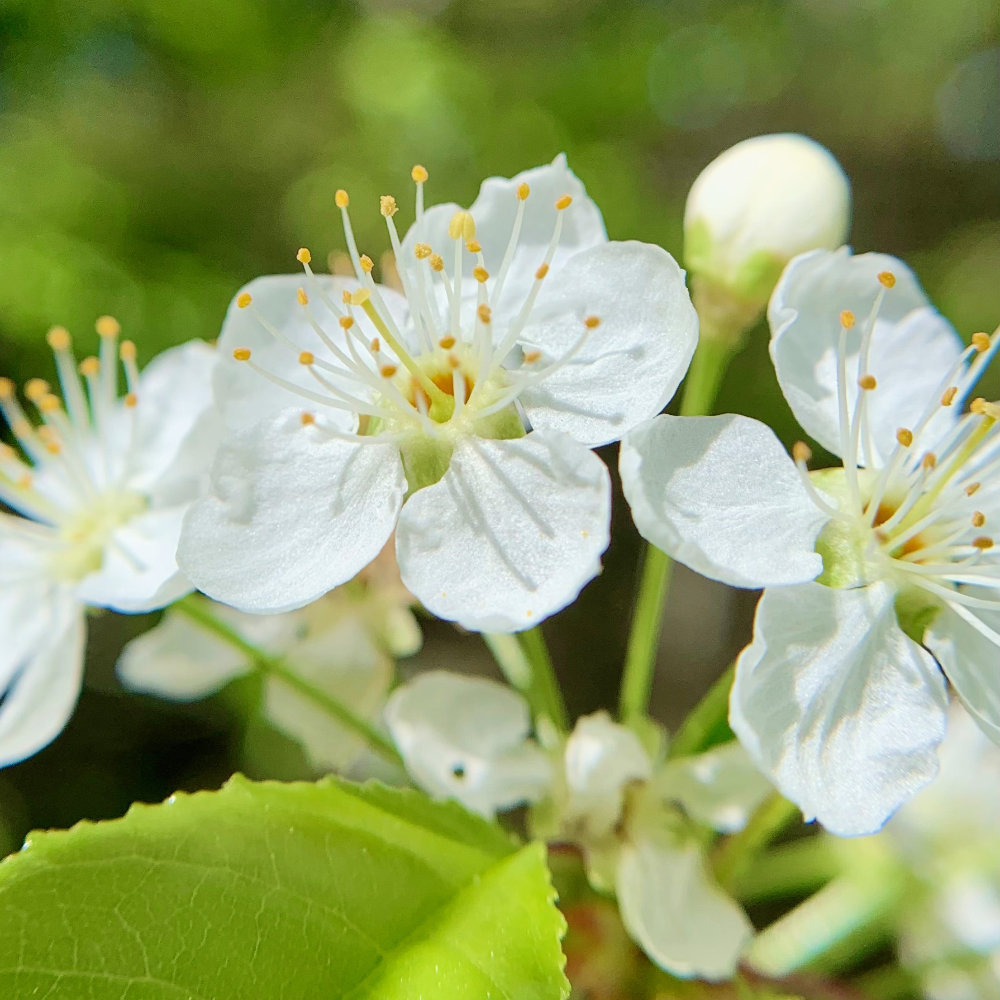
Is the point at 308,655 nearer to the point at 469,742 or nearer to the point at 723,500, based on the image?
the point at 469,742

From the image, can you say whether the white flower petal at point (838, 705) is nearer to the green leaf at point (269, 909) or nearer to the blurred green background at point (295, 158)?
the green leaf at point (269, 909)

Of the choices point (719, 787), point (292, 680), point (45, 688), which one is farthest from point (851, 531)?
point (45, 688)

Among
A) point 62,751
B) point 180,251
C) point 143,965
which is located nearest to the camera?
point 143,965

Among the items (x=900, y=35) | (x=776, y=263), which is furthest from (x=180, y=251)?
(x=900, y=35)

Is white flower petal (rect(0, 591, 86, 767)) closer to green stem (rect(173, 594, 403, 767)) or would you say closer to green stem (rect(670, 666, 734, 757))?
green stem (rect(173, 594, 403, 767))

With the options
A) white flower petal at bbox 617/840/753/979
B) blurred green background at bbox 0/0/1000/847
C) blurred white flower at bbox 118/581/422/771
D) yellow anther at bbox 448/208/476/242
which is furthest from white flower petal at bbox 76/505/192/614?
blurred green background at bbox 0/0/1000/847

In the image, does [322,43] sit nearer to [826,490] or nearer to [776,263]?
[776,263]

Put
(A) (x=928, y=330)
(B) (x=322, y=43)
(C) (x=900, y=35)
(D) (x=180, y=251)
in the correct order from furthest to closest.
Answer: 1. (C) (x=900, y=35)
2. (B) (x=322, y=43)
3. (D) (x=180, y=251)
4. (A) (x=928, y=330)
